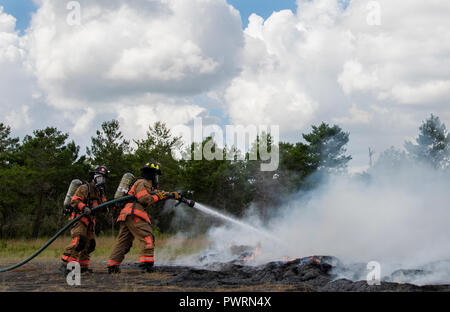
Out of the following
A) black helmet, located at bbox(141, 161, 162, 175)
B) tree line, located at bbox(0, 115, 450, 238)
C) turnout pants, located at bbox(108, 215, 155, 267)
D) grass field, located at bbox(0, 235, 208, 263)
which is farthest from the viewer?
tree line, located at bbox(0, 115, 450, 238)

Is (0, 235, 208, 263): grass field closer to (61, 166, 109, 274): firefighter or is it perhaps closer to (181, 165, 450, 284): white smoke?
(181, 165, 450, 284): white smoke

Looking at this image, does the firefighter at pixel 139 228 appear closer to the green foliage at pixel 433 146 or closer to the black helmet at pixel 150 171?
the black helmet at pixel 150 171

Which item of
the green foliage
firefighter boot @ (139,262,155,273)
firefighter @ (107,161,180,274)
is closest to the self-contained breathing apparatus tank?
firefighter @ (107,161,180,274)

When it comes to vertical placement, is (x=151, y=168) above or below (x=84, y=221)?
above

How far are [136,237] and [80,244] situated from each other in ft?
3.61

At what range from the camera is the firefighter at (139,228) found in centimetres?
804

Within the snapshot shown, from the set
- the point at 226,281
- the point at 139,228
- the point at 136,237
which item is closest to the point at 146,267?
the point at 136,237

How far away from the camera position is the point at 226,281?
679cm

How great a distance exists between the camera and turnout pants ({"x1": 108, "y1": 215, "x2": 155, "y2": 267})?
315 inches

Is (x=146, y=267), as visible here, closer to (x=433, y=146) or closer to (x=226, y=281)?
(x=226, y=281)

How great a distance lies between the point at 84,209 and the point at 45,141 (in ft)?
73.7

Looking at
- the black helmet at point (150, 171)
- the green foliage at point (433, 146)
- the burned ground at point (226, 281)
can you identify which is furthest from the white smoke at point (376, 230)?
the green foliage at point (433, 146)

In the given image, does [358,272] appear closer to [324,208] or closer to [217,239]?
[324,208]
